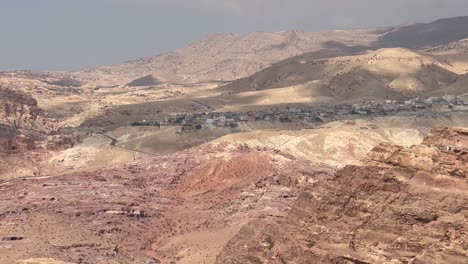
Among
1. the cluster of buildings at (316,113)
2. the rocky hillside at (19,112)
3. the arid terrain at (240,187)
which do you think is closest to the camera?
the arid terrain at (240,187)

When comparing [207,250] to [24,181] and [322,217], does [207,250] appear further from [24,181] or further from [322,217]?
[24,181]

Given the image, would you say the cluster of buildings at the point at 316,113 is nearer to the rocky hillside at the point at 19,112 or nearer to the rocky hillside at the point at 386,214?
the rocky hillside at the point at 19,112

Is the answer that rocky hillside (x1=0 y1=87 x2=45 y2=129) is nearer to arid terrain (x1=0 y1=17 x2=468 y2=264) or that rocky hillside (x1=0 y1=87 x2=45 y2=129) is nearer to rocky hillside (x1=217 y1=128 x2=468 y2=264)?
arid terrain (x1=0 y1=17 x2=468 y2=264)

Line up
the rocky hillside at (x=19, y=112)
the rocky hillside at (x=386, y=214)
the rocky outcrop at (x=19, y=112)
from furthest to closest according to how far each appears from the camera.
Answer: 1. the rocky outcrop at (x=19, y=112)
2. the rocky hillside at (x=19, y=112)
3. the rocky hillside at (x=386, y=214)

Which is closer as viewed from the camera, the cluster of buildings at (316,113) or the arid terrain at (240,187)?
the arid terrain at (240,187)

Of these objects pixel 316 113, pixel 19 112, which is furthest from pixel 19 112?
pixel 316 113

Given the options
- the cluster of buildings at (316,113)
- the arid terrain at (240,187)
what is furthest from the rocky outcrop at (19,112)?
the cluster of buildings at (316,113)

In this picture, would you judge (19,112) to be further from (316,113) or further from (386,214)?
(386,214)

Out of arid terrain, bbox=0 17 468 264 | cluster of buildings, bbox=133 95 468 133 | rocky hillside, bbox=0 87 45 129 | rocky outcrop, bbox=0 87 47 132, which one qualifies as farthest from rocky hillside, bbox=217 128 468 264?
rocky outcrop, bbox=0 87 47 132
